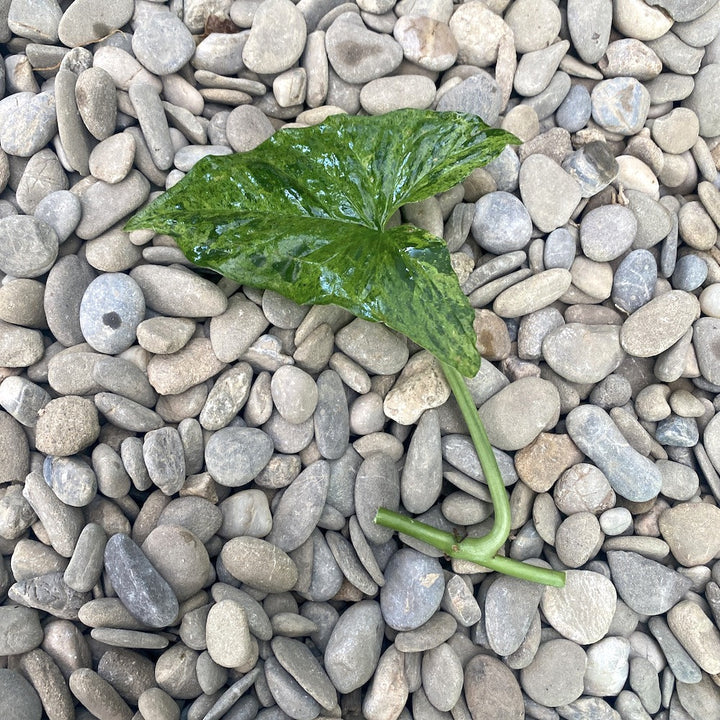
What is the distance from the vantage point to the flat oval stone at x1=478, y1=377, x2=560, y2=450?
154 centimetres

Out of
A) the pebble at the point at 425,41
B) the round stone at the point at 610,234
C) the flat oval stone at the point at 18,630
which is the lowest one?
the flat oval stone at the point at 18,630

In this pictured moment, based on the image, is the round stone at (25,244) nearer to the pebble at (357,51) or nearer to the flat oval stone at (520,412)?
the pebble at (357,51)

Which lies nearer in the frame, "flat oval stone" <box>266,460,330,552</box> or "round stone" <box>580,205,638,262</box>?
"flat oval stone" <box>266,460,330,552</box>

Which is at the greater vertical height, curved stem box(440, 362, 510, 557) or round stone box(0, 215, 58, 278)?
round stone box(0, 215, 58, 278)

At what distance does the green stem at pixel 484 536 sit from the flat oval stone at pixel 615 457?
27 cm

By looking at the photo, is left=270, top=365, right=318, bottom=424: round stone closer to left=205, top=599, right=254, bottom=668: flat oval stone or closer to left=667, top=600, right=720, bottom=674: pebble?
left=205, top=599, right=254, bottom=668: flat oval stone

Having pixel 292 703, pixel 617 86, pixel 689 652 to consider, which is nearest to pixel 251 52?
pixel 617 86

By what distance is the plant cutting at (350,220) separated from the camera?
4.46 feet

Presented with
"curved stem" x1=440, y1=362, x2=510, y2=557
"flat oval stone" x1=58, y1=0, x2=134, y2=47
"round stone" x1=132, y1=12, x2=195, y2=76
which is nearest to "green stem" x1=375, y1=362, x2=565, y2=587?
"curved stem" x1=440, y1=362, x2=510, y2=557

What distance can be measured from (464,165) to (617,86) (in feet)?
2.09

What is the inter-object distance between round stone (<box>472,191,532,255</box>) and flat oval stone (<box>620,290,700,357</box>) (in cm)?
35

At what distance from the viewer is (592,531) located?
1512 mm

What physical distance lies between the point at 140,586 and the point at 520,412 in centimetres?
93

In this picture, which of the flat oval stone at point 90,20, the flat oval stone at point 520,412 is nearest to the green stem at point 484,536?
the flat oval stone at point 520,412
